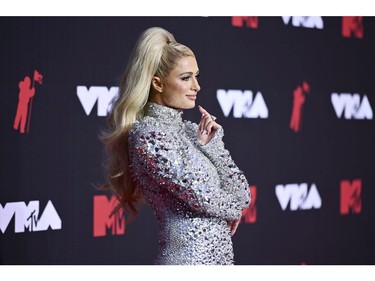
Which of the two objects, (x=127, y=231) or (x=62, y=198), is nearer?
(x=62, y=198)

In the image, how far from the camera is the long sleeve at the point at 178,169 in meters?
2.49

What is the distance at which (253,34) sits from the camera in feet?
14.6

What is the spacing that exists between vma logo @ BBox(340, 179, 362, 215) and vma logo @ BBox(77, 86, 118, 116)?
1773 millimetres

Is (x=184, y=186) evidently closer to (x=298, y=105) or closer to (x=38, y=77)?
(x=38, y=77)

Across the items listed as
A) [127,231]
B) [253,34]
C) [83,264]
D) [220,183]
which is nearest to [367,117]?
[253,34]

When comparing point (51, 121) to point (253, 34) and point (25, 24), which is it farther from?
point (253, 34)

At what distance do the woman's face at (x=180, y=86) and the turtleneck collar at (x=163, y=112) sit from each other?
24mm

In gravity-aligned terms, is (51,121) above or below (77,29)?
below

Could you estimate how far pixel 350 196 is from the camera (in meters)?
4.88

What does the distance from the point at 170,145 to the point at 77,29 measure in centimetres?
148

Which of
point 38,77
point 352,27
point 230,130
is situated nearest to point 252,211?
point 230,130

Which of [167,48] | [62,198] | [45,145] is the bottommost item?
[62,198]

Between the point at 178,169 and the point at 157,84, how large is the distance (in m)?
0.34

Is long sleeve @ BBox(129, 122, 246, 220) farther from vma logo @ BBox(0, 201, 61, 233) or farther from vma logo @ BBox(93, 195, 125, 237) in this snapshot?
vma logo @ BBox(93, 195, 125, 237)
